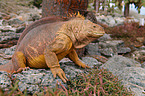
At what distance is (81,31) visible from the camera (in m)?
2.29

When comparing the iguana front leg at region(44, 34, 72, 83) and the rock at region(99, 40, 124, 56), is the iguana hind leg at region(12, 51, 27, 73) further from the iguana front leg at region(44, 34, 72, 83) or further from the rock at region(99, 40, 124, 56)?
the rock at region(99, 40, 124, 56)

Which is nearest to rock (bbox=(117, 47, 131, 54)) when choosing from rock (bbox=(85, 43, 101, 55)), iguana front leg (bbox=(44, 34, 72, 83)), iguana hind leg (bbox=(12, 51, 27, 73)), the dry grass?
rock (bbox=(85, 43, 101, 55))

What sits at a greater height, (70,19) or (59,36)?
(70,19)

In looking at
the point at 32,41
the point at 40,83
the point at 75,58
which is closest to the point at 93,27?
the point at 75,58

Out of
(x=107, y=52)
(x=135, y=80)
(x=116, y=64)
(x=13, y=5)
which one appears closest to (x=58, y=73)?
(x=135, y=80)

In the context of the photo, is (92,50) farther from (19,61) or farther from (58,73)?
(19,61)

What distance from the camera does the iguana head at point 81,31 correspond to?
2254 mm

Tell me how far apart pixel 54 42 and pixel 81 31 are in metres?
0.51

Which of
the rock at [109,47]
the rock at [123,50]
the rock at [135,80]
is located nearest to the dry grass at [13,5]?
the rock at [109,47]

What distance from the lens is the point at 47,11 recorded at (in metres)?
4.30

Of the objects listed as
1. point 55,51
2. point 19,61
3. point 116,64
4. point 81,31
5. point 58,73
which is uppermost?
point 81,31

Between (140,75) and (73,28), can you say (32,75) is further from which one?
(140,75)

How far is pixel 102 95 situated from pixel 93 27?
1.11 metres

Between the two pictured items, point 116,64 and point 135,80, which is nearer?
point 135,80
